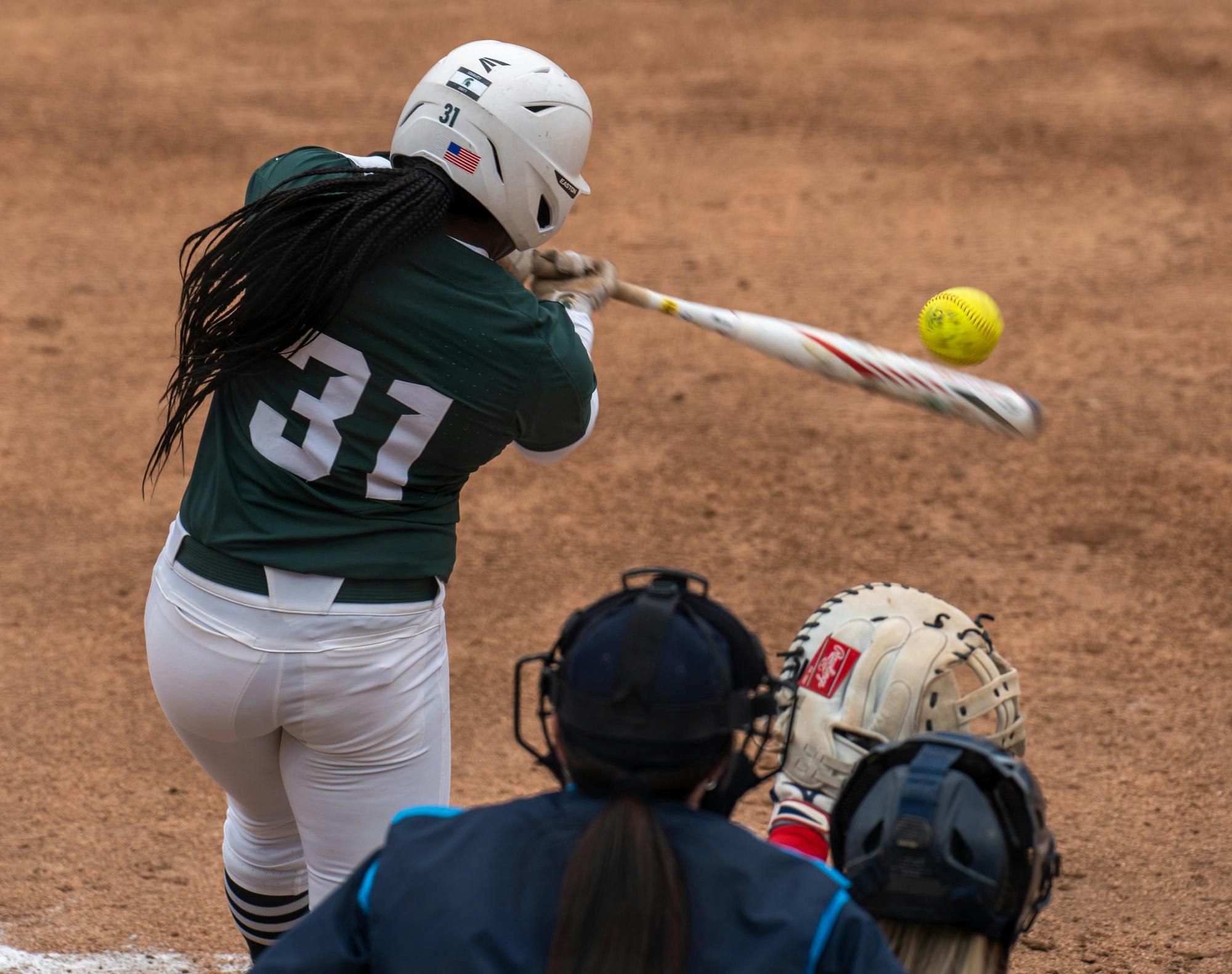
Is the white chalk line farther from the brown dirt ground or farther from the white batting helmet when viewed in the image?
the white batting helmet

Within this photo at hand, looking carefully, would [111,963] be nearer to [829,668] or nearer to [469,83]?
[829,668]

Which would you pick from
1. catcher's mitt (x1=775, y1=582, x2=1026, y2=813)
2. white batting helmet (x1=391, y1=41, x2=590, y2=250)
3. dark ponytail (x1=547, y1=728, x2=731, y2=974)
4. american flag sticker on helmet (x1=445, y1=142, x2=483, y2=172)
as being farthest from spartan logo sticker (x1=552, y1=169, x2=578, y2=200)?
dark ponytail (x1=547, y1=728, x2=731, y2=974)

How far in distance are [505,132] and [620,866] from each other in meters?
1.53

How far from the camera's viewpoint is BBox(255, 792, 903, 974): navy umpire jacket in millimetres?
1555

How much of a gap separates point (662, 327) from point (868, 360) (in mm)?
3835

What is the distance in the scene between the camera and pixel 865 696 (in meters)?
2.34

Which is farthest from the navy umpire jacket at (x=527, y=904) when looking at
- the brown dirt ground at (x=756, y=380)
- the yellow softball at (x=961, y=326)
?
the yellow softball at (x=961, y=326)

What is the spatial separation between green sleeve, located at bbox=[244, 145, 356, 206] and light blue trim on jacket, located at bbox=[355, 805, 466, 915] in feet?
4.20

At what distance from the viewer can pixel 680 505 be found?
18.8 feet

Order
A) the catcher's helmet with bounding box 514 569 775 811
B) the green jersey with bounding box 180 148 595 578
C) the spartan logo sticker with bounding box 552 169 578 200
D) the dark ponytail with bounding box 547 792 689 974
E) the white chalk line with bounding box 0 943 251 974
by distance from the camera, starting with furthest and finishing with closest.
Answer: the white chalk line with bounding box 0 943 251 974 < the spartan logo sticker with bounding box 552 169 578 200 < the green jersey with bounding box 180 148 595 578 < the catcher's helmet with bounding box 514 569 775 811 < the dark ponytail with bounding box 547 792 689 974

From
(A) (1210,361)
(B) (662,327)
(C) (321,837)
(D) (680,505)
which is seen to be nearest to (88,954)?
(C) (321,837)

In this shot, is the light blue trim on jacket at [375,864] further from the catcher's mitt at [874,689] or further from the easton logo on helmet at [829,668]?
the easton logo on helmet at [829,668]

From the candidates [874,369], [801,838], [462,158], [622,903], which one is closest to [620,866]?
[622,903]

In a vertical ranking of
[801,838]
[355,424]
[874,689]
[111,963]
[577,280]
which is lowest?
[111,963]
